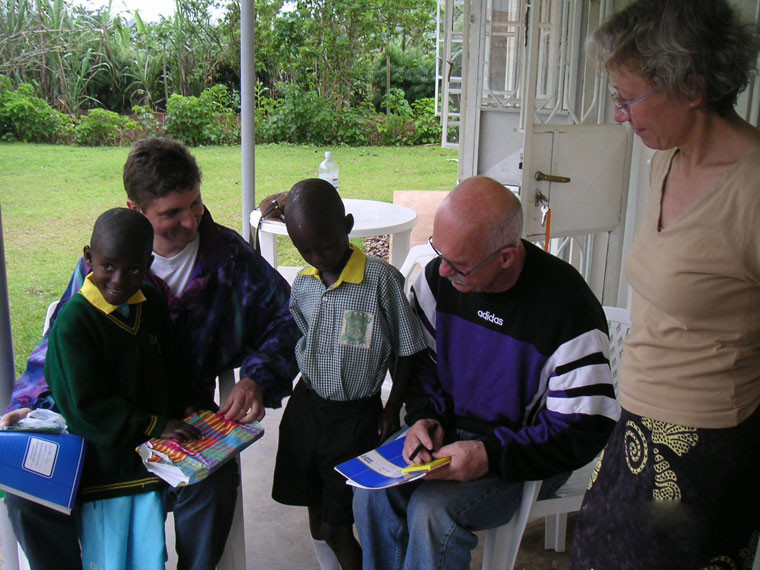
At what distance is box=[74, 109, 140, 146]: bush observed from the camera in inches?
402

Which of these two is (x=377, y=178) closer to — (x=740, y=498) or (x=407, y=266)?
(x=407, y=266)

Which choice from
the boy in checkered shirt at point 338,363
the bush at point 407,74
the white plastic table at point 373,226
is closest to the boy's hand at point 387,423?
the boy in checkered shirt at point 338,363

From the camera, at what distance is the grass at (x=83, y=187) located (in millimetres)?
6449

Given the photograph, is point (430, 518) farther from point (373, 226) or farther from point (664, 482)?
point (373, 226)

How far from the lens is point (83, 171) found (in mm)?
9414

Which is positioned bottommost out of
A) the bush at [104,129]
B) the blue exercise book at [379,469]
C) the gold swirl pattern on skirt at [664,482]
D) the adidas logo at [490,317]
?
the blue exercise book at [379,469]

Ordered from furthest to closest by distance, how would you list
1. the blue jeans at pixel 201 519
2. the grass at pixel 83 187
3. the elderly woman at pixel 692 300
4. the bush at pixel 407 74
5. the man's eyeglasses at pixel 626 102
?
1. the bush at pixel 407 74
2. the grass at pixel 83 187
3. the blue jeans at pixel 201 519
4. the man's eyeglasses at pixel 626 102
5. the elderly woman at pixel 692 300

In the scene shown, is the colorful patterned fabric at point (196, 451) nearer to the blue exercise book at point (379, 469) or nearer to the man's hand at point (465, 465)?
the blue exercise book at point (379, 469)

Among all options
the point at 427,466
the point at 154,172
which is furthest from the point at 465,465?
the point at 154,172

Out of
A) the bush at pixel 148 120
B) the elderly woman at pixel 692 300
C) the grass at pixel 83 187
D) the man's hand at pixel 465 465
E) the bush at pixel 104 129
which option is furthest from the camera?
the bush at pixel 148 120

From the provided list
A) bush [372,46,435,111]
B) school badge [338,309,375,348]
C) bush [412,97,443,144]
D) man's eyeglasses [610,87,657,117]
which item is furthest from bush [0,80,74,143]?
man's eyeglasses [610,87,657,117]

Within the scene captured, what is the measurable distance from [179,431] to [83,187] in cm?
783

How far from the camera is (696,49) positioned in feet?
4.41

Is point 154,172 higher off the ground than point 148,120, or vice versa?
point 148,120
